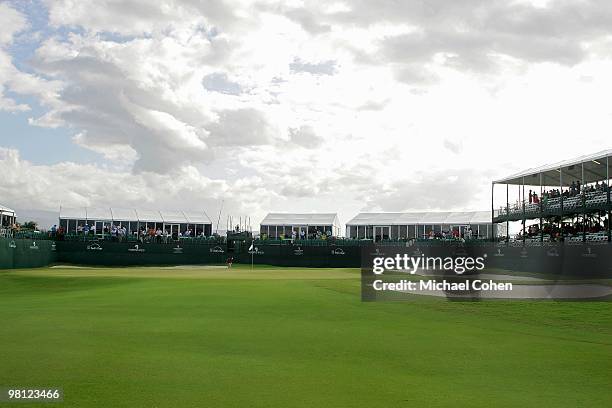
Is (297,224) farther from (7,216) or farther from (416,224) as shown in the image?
(7,216)

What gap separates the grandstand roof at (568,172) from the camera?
50.9m

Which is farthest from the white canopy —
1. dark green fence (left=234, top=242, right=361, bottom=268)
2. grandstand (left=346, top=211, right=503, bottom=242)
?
grandstand (left=346, top=211, right=503, bottom=242)

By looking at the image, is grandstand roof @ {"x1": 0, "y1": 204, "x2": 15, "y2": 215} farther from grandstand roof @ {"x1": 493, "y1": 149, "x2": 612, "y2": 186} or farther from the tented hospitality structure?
grandstand roof @ {"x1": 493, "y1": 149, "x2": 612, "y2": 186}

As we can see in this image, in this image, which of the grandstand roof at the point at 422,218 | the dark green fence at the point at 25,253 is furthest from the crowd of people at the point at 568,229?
the dark green fence at the point at 25,253

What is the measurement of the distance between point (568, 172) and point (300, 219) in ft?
136

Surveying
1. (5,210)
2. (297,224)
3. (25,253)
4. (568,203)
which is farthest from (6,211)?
(568,203)

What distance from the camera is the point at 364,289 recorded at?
24.1m

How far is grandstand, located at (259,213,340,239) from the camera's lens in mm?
90062

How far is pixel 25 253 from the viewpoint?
5378cm

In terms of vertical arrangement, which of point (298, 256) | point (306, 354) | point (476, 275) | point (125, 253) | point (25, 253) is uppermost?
point (25, 253)

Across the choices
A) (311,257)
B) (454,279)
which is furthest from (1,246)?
(454,279)

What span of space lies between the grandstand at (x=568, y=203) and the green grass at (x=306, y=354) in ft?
102

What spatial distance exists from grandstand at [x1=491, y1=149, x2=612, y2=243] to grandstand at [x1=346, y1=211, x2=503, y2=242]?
13.6 m

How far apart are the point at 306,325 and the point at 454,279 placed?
29.6ft
